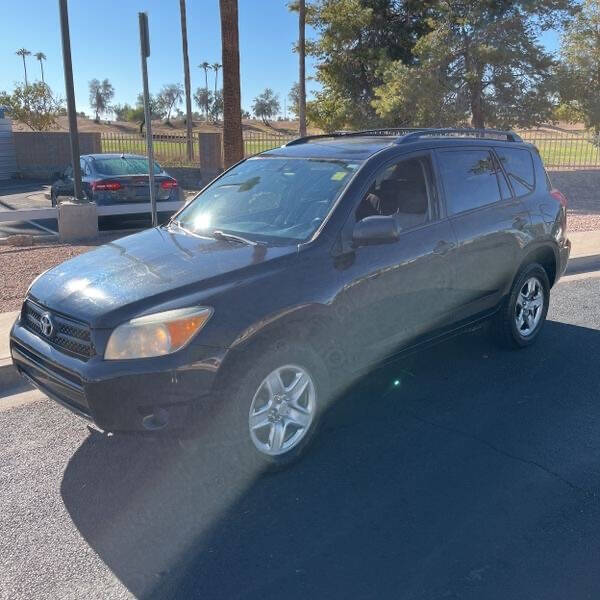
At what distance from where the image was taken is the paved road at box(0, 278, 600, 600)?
3.11 m

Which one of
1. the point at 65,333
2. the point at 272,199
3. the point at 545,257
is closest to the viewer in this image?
the point at 65,333

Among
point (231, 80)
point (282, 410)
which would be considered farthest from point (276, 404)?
point (231, 80)

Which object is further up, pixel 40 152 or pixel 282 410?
pixel 40 152

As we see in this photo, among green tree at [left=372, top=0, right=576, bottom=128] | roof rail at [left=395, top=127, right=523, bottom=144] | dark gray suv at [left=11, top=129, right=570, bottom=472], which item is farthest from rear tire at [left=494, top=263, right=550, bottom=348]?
green tree at [left=372, top=0, right=576, bottom=128]

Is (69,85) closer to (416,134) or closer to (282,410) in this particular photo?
(416,134)

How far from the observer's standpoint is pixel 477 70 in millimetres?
20094

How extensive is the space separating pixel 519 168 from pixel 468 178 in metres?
0.93

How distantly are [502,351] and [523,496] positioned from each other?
7.94 feet

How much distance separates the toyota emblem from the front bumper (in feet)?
1.08

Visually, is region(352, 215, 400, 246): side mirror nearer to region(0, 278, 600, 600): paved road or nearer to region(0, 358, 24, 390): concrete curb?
region(0, 278, 600, 600): paved road

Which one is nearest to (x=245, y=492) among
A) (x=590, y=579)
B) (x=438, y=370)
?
(x=590, y=579)

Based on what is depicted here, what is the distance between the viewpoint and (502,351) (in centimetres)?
604

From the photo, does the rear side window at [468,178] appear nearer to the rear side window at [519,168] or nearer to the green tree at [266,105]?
the rear side window at [519,168]

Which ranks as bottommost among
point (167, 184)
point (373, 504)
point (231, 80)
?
point (373, 504)
